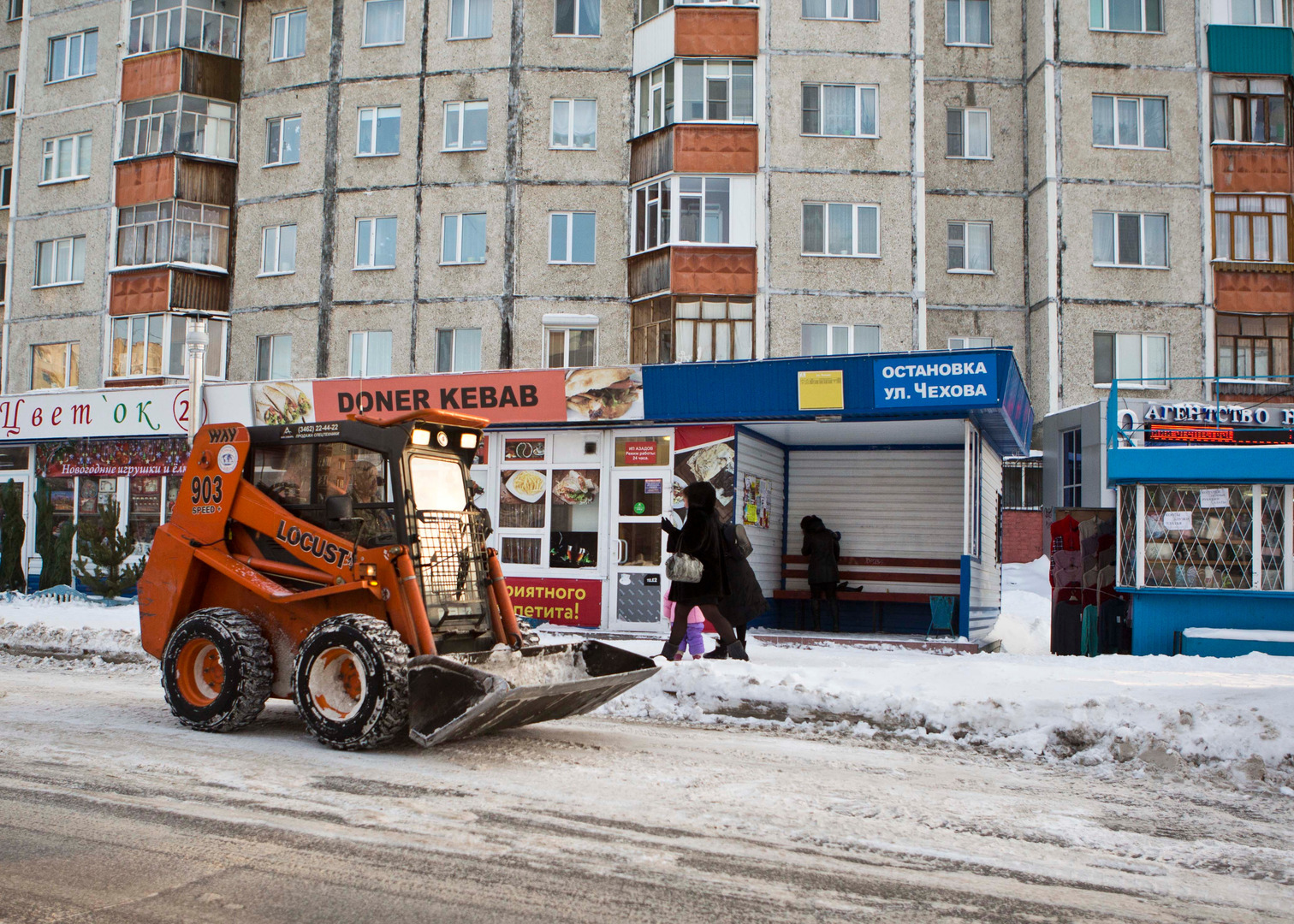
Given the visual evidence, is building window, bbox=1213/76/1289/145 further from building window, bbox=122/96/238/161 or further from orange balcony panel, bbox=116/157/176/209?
orange balcony panel, bbox=116/157/176/209

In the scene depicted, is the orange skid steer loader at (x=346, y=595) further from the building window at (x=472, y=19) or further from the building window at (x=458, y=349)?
the building window at (x=472, y=19)

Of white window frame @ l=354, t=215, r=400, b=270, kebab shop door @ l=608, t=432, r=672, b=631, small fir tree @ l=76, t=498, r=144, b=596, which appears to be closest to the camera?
kebab shop door @ l=608, t=432, r=672, b=631

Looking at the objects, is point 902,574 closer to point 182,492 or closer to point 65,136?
point 182,492

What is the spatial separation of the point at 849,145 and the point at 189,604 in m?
22.0

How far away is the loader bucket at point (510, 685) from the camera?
6922 mm

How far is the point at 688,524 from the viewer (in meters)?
11.7

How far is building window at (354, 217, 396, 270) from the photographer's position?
95.1 ft

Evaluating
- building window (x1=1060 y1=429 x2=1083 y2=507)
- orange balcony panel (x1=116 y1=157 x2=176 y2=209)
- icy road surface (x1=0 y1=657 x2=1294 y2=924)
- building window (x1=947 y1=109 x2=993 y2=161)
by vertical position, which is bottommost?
icy road surface (x1=0 y1=657 x2=1294 y2=924)

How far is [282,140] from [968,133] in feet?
60.6

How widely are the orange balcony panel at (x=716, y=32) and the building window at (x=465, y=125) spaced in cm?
541

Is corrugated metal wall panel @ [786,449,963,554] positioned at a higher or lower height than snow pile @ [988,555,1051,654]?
higher

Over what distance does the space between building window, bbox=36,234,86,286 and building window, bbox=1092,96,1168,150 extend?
2771cm

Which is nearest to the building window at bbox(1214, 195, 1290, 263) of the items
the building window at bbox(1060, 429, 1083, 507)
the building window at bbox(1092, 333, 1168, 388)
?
the building window at bbox(1092, 333, 1168, 388)

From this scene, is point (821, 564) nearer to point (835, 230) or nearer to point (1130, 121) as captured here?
point (835, 230)
